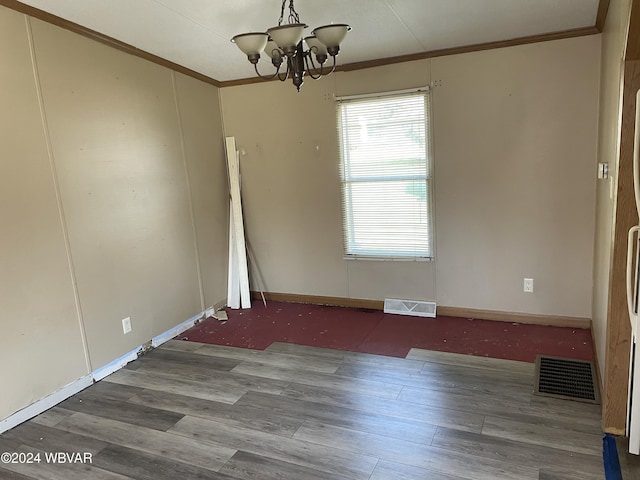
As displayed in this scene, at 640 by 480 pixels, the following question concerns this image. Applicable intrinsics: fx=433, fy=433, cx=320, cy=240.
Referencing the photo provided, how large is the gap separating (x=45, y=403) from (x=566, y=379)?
3.24 meters

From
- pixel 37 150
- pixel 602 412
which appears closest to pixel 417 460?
pixel 602 412

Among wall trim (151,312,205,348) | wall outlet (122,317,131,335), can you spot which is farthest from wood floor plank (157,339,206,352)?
wall outlet (122,317,131,335)

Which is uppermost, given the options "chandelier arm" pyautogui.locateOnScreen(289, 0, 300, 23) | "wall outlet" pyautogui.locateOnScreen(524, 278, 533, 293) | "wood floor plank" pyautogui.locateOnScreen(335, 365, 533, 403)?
"chandelier arm" pyautogui.locateOnScreen(289, 0, 300, 23)

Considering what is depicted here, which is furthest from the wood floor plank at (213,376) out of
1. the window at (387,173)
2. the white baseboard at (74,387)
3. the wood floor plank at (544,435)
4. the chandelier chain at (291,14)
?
the chandelier chain at (291,14)

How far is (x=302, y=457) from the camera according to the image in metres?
2.13

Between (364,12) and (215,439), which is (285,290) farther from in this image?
(364,12)

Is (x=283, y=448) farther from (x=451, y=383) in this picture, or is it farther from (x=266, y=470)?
(x=451, y=383)

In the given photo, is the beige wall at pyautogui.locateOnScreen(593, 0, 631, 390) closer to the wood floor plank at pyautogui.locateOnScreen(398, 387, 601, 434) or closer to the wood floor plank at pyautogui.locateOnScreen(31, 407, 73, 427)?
the wood floor plank at pyautogui.locateOnScreen(398, 387, 601, 434)

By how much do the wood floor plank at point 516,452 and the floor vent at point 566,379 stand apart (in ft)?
1.79

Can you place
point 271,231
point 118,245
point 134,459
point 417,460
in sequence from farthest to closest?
point 271,231 < point 118,245 < point 134,459 < point 417,460

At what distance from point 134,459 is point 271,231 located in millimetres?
2642

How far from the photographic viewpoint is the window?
3.75 m

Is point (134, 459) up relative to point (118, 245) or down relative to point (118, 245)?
down

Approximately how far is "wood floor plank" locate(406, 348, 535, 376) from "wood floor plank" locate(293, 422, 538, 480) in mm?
957
